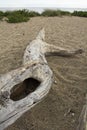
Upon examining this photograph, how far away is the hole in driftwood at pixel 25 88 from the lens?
3866 mm

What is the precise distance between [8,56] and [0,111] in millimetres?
3107

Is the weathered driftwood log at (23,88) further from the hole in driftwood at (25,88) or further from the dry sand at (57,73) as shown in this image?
the dry sand at (57,73)

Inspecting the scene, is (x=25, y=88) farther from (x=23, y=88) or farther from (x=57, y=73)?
(x=57, y=73)

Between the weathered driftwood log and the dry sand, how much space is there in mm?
374

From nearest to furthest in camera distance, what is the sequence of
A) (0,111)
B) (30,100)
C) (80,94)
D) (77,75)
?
(0,111)
(30,100)
(80,94)
(77,75)

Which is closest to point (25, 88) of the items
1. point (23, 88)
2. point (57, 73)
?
point (23, 88)

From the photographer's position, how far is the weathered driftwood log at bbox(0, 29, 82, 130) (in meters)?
3.20

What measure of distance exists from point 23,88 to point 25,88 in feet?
0.09

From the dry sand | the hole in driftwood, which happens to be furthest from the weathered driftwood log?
the dry sand

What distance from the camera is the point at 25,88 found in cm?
403

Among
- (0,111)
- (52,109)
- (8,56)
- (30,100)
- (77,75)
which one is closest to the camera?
(0,111)

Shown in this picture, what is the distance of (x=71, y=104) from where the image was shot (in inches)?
170

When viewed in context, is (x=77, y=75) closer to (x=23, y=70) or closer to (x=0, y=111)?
(x=23, y=70)

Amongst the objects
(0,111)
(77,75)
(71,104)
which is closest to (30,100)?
(0,111)
